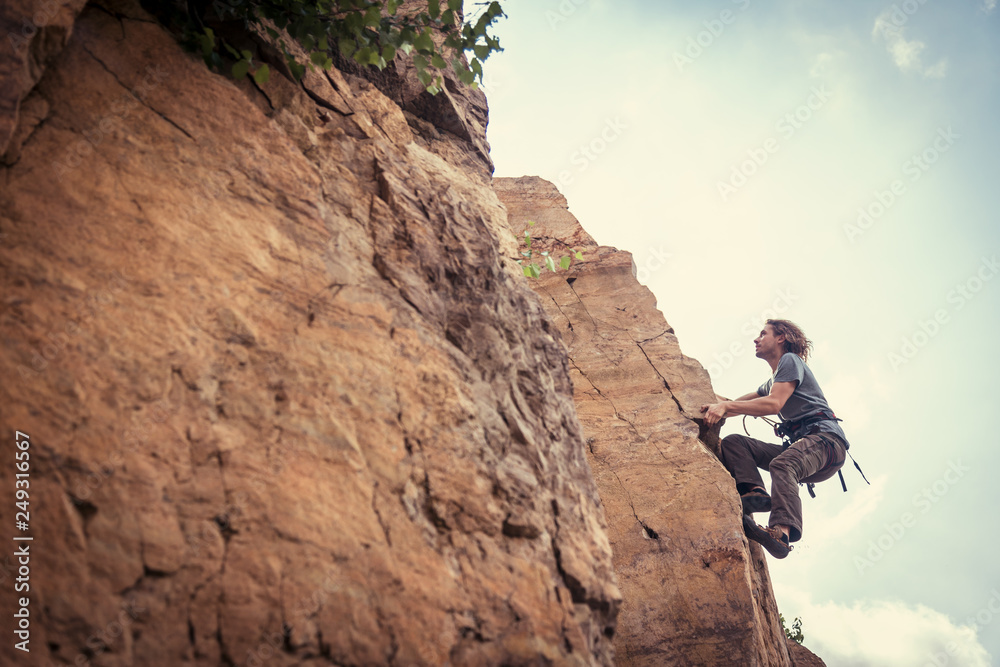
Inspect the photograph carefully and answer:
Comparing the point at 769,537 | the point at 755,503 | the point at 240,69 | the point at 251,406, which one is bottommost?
the point at 251,406

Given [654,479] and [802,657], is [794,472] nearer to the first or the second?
[654,479]

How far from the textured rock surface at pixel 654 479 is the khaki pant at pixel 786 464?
0.35 metres

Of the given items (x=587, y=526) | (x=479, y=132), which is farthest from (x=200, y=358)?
(x=479, y=132)

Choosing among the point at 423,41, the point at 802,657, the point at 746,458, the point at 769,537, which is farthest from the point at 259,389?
the point at 802,657

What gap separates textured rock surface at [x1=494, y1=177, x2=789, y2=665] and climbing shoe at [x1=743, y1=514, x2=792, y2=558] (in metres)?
0.18

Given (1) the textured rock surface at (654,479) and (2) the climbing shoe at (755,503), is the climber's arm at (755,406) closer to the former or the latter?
(1) the textured rock surface at (654,479)

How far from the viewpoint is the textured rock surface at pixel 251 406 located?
2.35 metres

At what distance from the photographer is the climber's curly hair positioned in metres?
7.89

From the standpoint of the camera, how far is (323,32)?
161 inches

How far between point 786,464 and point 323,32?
6.25 metres

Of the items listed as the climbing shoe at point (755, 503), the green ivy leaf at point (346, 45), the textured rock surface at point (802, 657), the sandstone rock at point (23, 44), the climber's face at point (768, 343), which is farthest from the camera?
the climber's face at point (768, 343)

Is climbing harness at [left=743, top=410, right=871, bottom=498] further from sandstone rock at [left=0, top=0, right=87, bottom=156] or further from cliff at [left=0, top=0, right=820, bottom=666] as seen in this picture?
sandstone rock at [left=0, top=0, right=87, bottom=156]

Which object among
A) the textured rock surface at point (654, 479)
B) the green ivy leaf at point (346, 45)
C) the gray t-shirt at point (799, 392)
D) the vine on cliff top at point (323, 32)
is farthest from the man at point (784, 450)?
the green ivy leaf at point (346, 45)

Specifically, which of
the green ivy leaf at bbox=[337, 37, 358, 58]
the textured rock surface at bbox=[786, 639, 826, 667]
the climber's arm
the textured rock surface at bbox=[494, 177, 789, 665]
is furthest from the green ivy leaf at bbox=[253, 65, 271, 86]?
the textured rock surface at bbox=[786, 639, 826, 667]
